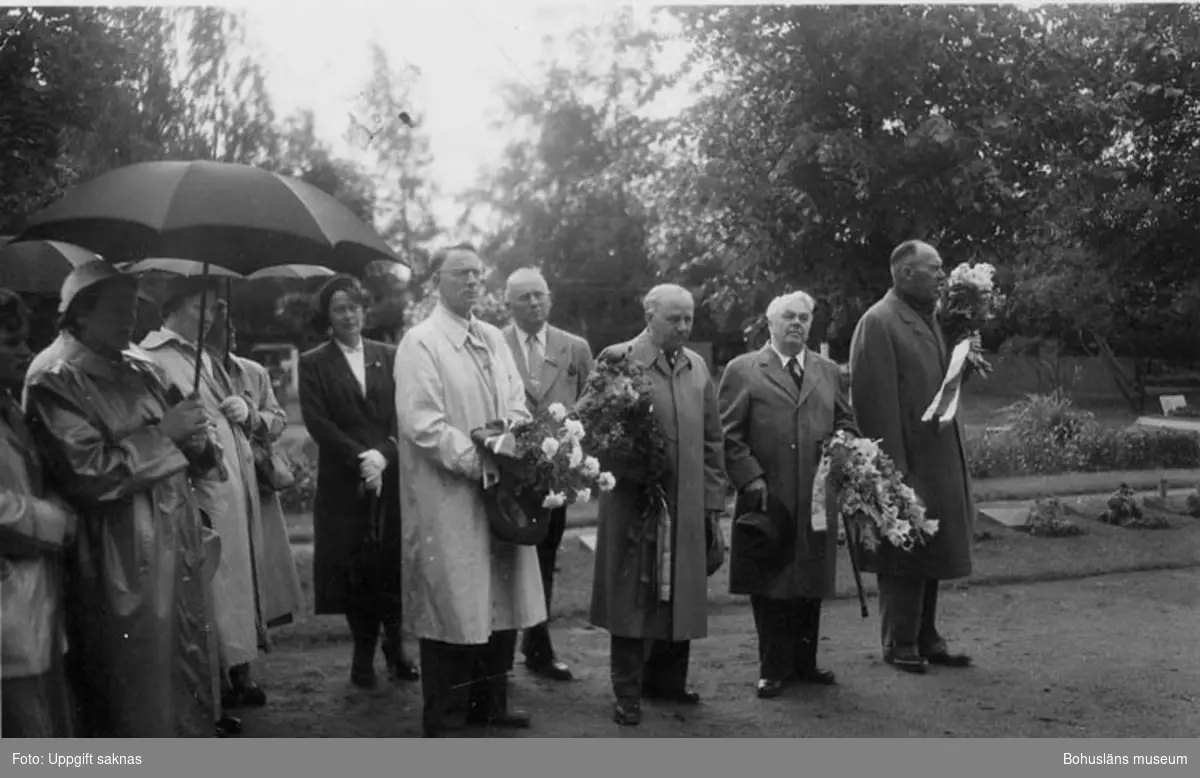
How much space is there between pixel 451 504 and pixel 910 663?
284 centimetres

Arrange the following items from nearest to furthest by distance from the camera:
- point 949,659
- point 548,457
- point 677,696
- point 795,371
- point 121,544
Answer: point 121,544, point 548,457, point 677,696, point 795,371, point 949,659

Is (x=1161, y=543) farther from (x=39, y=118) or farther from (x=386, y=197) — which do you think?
(x=39, y=118)

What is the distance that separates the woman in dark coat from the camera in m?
6.26

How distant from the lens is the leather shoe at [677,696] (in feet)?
19.3

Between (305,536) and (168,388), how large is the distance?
3432mm

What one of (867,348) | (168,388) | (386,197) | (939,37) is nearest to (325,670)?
(168,388)

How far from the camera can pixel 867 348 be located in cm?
668

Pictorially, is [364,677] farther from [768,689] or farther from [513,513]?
[768,689]

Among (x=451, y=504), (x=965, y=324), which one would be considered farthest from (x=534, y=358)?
(x=965, y=324)

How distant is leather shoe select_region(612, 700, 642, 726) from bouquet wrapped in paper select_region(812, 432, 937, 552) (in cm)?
145

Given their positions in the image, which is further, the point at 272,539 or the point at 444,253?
the point at 272,539

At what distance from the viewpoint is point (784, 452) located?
20.2 ft

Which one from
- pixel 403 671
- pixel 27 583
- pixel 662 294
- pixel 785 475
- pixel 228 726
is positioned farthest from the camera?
pixel 403 671

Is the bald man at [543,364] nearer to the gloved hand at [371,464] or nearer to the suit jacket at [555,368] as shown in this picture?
the suit jacket at [555,368]
